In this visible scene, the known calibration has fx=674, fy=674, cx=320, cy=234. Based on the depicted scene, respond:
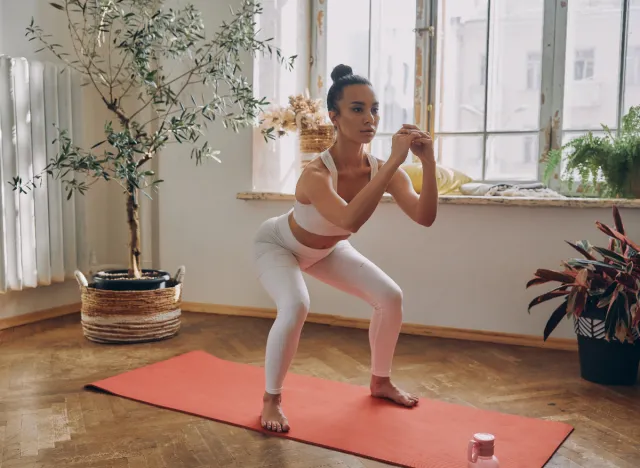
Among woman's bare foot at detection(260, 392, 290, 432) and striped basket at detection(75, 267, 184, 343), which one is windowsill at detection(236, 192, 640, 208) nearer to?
striped basket at detection(75, 267, 184, 343)

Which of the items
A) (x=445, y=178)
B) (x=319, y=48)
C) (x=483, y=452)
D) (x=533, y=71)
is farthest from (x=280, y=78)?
(x=483, y=452)

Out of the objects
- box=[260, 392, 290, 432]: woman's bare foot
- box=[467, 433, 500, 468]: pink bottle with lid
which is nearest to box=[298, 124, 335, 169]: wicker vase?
box=[260, 392, 290, 432]: woman's bare foot

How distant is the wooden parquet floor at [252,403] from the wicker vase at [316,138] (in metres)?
0.98

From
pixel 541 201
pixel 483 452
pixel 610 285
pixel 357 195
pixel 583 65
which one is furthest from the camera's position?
pixel 583 65

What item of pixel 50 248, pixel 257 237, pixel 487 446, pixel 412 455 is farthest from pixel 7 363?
pixel 487 446

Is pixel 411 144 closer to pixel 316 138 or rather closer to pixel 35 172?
pixel 316 138

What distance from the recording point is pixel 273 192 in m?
3.75

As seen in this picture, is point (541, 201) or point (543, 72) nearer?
point (541, 201)

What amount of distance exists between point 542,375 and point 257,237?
4.36ft

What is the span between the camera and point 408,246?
137 inches

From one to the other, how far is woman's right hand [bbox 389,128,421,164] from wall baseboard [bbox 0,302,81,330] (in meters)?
2.47

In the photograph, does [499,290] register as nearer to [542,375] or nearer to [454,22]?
[542,375]

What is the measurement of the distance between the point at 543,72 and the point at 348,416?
228 centimetres

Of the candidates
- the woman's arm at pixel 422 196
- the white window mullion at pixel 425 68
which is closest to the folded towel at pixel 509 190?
the white window mullion at pixel 425 68
